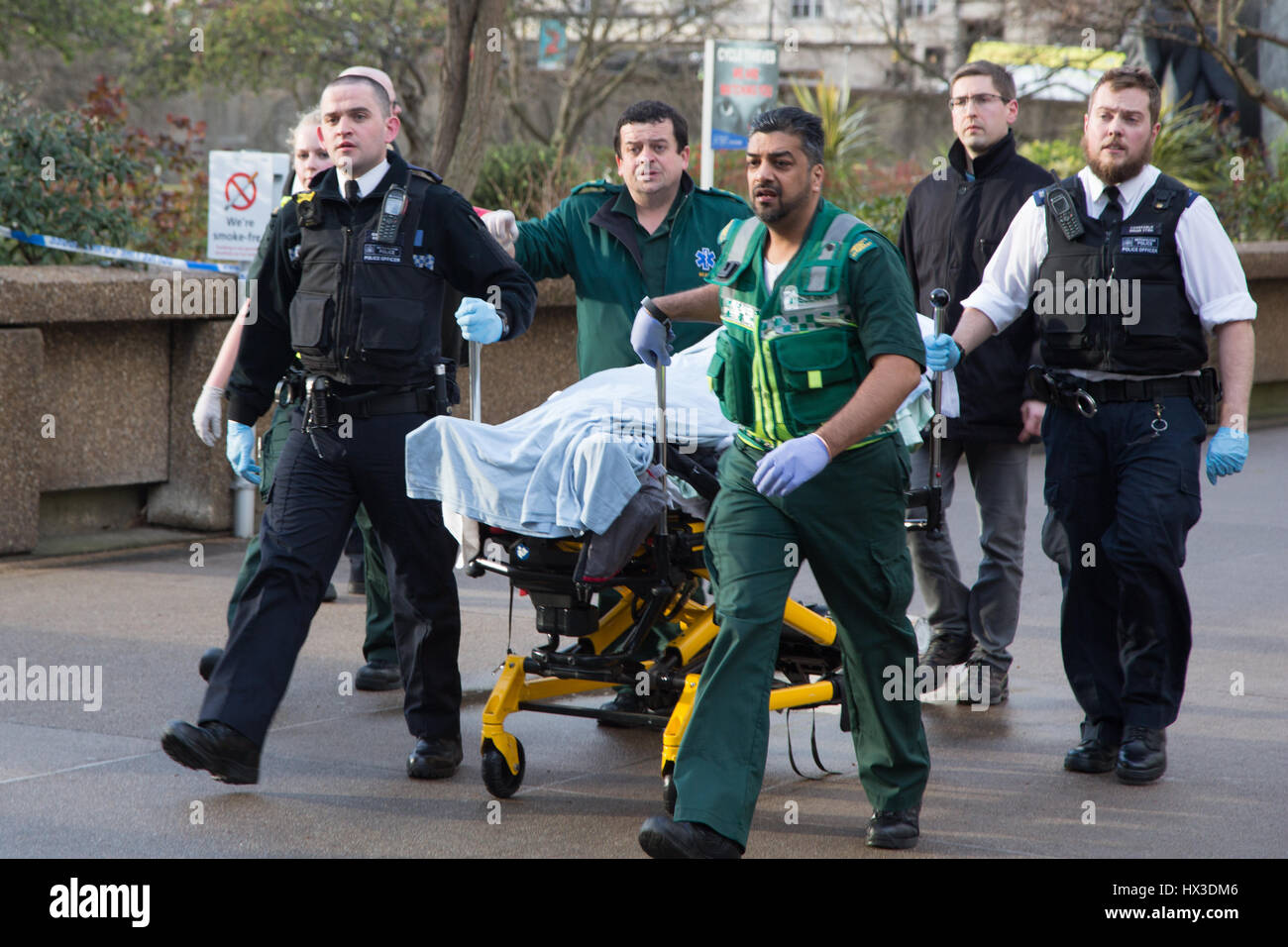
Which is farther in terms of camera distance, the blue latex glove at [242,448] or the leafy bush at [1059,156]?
the leafy bush at [1059,156]

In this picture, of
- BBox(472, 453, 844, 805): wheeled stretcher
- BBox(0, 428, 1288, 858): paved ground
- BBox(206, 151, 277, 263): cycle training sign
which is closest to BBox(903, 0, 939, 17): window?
BBox(206, 151, 277, 263): cycle training sign

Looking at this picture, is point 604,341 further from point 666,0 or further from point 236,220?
point 666,0

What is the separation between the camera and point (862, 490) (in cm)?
436

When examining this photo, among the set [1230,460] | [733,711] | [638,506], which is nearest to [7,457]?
[638,506]

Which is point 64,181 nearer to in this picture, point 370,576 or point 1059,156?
point 370,576

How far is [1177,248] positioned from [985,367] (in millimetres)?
1139

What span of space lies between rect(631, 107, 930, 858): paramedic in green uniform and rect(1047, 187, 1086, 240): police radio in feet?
3.87

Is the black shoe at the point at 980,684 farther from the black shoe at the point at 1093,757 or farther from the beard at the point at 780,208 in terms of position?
the beard at the point at 780,208

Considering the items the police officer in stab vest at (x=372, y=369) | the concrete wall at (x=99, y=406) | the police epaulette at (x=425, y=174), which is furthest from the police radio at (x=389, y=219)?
the concrete wall at (x=99, y=406)

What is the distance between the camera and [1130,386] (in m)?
5.21

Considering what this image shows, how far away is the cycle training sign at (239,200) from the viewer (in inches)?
358

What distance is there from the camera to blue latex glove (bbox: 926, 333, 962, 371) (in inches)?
200

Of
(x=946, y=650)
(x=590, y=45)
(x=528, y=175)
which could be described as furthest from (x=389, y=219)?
(x=590, y=45)

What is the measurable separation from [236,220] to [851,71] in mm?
37915
